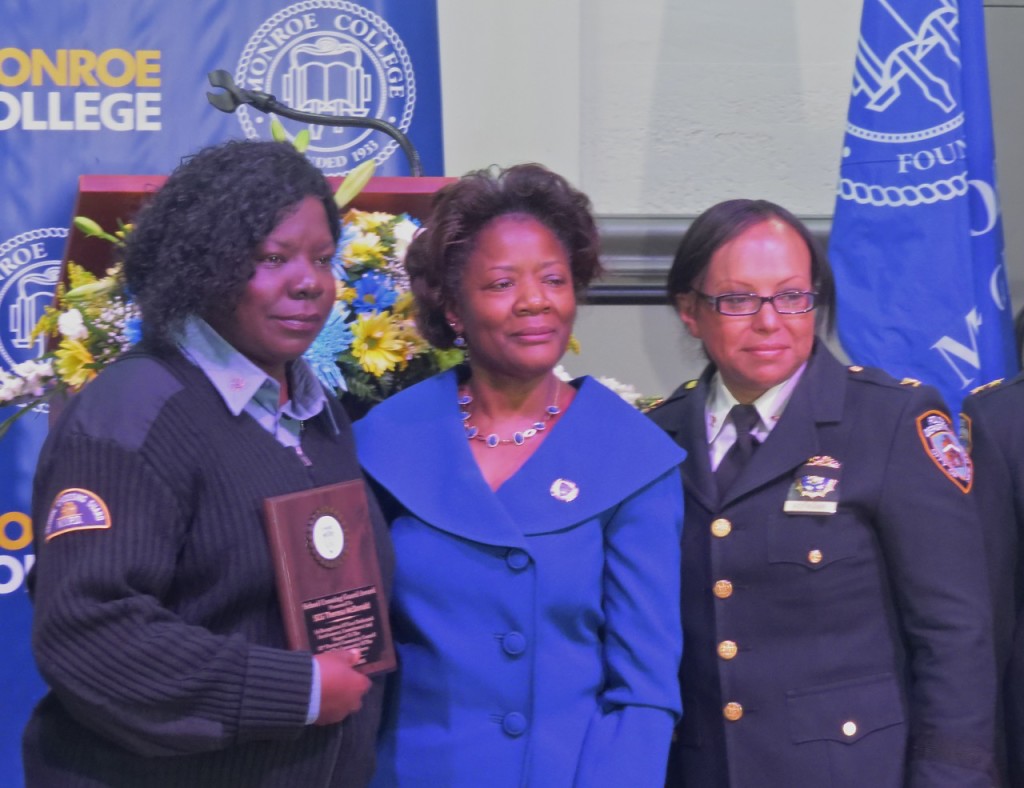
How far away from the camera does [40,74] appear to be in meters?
3.24

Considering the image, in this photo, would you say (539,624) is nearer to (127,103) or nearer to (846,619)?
(846,619)

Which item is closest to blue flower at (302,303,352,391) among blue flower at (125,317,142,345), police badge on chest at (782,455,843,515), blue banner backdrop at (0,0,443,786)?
blue flower at (125,317,142,345)

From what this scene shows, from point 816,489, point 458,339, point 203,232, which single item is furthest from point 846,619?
point 203,232

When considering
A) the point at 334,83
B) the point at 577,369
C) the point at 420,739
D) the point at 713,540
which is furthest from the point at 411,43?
the point at 420,739

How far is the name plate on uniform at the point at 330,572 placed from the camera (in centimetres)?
148

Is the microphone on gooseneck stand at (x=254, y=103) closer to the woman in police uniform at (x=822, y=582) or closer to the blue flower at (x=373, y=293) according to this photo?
the blue flower at (x=373, y=293)

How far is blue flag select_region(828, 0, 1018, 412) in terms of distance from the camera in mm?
2961

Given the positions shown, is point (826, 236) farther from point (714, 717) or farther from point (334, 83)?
point (714, 717)

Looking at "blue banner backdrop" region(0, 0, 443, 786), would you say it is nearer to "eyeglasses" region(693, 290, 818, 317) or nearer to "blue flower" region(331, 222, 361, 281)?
"blue flower" region(331, 222, 361, 281)

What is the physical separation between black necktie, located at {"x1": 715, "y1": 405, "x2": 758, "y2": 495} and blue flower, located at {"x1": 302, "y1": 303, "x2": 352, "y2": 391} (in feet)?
1.87

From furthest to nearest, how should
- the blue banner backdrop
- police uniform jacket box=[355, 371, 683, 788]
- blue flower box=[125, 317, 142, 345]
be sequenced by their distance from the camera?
the blue banner backdrop → blue flower box=[125, 317, 142, 345] → police uniform jacket box=[355, 371, 683, 788]

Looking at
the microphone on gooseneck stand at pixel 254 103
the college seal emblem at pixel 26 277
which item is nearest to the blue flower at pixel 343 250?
the microphone on gooseneck stand at pixel 254 103

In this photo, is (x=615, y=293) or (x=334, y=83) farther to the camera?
(x=615, y=293)

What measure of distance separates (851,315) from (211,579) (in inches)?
76.7
